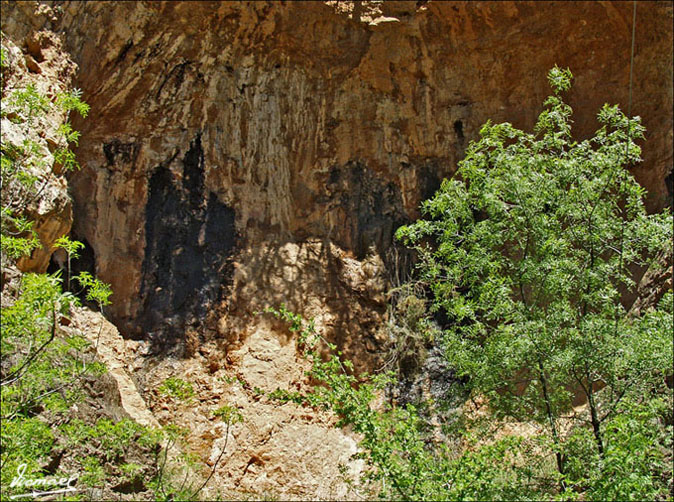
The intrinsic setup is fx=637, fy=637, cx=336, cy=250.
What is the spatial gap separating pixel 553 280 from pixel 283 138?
7113 millimetres

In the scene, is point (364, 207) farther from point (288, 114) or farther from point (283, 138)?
point (288, 114)

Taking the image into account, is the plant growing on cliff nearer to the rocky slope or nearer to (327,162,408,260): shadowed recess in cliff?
the rocky slope

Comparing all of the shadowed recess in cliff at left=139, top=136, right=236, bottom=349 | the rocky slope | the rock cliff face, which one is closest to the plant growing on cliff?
the rocky slope

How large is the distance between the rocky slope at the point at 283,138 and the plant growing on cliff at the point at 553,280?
181 inches

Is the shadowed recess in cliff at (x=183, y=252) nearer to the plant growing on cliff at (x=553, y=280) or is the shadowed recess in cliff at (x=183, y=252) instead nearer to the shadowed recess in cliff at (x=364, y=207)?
the shadowed recess in cliff at (x=364, y=207)

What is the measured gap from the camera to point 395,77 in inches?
474

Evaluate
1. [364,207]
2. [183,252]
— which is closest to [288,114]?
[364,207]

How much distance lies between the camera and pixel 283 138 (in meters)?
11.8

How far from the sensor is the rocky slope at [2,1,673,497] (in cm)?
1033

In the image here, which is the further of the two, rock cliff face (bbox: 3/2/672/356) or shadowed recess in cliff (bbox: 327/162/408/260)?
shadowed recess in cliff (bbox: 327/162/408/260)

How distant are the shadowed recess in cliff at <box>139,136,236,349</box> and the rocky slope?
2 cm

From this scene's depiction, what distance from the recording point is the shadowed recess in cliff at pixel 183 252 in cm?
1039

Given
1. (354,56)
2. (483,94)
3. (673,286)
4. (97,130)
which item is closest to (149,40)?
(97,130)

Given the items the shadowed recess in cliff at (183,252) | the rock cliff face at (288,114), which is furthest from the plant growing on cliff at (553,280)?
the shadowed recess in cliff at (183,252)
